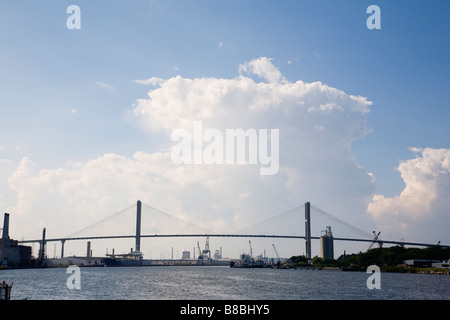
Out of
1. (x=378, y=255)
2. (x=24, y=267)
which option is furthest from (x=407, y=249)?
(x=24, y=267)

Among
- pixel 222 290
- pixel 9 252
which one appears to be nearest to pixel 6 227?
pixel 9 252

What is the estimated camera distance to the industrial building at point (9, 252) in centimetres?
18000

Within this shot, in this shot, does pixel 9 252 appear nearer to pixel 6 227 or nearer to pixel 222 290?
pixel 6 227

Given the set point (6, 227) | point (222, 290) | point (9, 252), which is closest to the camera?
point (222, 290)

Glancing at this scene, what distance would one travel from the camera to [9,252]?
18412 cm

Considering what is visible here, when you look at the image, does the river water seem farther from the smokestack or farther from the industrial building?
the smokestack

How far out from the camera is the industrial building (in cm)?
18000

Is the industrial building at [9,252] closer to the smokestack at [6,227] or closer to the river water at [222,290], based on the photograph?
the smokestack at [6,227]

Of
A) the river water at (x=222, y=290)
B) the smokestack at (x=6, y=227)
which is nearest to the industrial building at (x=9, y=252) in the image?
the smokestack at (x=6, y=227)
